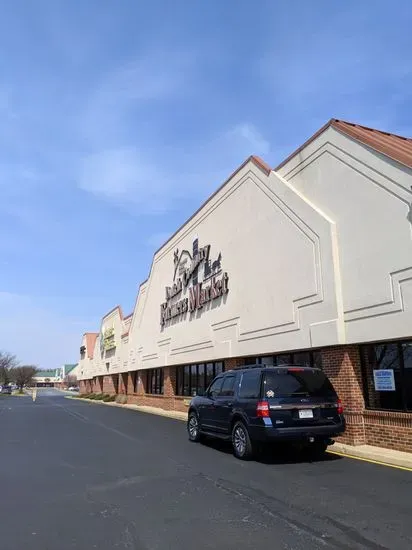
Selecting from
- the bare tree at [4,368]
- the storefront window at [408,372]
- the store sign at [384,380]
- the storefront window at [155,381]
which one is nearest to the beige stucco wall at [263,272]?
the store sign at [384,380]

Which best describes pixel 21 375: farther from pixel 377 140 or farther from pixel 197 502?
pixel 197 502

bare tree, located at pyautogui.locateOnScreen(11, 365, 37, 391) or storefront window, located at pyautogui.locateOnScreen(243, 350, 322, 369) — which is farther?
bare tree, located at pyautogui.locateOnScreen(11, 365, 37, 391)

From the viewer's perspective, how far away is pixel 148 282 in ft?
103

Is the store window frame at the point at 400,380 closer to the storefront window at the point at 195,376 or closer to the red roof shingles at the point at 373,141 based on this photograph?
the red roof shingles at the point at 373,141

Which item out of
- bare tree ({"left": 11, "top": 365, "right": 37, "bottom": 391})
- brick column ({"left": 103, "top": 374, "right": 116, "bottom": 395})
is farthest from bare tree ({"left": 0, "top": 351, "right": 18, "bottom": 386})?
brick column ({"left": 103, "top": 374, "right": 116, "bottom": 395})

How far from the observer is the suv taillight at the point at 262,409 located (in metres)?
10.0

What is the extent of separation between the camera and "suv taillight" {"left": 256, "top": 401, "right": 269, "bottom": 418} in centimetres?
1005

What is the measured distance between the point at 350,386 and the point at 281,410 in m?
2.68

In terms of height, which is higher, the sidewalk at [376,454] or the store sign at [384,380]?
the store sign at [384,380]

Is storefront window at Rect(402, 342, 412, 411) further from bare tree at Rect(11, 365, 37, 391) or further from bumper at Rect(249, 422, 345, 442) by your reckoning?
bare tree at Rect(11, 365, 37, 391)

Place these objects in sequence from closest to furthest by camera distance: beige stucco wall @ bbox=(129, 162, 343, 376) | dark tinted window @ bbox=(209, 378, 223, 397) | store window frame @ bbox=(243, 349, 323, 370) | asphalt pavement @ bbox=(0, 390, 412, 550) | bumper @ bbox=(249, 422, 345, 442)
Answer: asphalt pavement @ bbox=(0, 390, 412, 550) < bumper @ bbox=(249, 422, 345, 442) < dark tinted window @ bbox=(209, 378, 223, 397) < beige stucco wall @ bbox=(129, 162, 343, 376) < store window frame @ bbox=(243, 349, 323, 370)

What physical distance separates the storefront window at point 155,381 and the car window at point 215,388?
1629cm

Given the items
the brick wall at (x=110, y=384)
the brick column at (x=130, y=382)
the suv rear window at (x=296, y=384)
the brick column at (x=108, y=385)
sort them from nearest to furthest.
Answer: the suv rear window at (x=296, y=384)
the brick column at (x=130, y=382)
the brick wall at (x=110, y=384)
the brick column at (x=108, y=385)

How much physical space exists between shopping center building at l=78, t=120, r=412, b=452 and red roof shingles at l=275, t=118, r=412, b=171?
4cm
